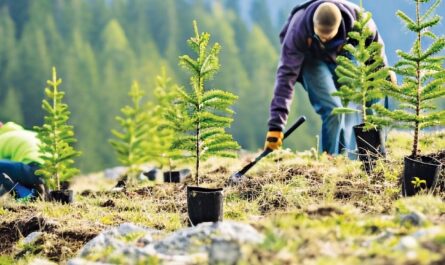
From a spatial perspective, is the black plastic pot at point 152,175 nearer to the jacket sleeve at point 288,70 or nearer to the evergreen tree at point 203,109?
the jacket sleeve at point 288,70

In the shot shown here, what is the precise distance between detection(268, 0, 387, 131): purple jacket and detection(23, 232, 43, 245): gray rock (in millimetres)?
3964

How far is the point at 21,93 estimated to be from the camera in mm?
67938

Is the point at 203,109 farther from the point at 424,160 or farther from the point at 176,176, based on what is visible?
the point at 176,176

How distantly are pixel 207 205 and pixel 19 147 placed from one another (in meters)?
5.57

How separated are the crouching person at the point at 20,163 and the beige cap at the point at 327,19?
4407 mm

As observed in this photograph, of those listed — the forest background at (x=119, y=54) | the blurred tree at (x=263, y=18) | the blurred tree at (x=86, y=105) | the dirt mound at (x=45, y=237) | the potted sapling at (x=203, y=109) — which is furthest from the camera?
the blurred tree at (x=263, y=18)

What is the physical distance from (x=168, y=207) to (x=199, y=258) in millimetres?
3431

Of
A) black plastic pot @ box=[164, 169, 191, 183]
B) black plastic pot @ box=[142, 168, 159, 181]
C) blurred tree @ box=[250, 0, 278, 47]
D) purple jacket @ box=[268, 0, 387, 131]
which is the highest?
blurred tree @ box=[250, 0, 278, 47]

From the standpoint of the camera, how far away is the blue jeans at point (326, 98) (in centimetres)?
1036

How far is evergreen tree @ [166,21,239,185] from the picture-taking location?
6758mm

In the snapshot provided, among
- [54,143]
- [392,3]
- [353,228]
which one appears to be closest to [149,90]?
[392,3]

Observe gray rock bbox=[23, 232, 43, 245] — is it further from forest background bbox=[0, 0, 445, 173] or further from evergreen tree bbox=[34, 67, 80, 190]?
forest background bbox=[0, 0, 445, 173]

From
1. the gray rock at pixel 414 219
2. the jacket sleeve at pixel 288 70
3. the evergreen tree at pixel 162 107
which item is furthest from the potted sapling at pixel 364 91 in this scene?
the evergreen tree at pixel 162 107

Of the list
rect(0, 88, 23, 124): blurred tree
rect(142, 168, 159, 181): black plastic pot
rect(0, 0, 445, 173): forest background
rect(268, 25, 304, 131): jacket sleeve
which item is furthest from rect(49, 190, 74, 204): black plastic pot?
rect(0, 88, 23, 124): blurred tree
